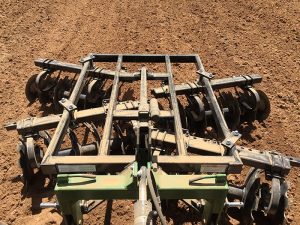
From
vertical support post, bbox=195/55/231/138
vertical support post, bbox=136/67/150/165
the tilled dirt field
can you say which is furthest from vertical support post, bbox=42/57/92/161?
vertical support post, bbox=195/55/231/138

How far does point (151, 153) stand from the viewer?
2898 mm

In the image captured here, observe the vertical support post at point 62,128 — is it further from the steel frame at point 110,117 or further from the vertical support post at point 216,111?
the vertical support post at point 216,111

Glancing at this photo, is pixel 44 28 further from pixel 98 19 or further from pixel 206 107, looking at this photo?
pixel 206 107

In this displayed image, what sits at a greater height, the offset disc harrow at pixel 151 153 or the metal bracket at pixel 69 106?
the metal bracket at pixel 69 106

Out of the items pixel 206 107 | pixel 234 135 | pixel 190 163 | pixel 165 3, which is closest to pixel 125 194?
pixel 190 163

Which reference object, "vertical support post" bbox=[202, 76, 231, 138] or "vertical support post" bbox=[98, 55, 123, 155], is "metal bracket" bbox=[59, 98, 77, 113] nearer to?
"vertical support post" bbox=[98, 55, 123, 155]

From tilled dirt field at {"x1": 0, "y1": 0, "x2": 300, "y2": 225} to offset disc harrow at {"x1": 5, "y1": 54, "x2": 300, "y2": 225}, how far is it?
1.31 feet

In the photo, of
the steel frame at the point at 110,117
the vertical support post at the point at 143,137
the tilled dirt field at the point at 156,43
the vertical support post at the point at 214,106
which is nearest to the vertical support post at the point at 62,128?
the steel frame at the point at 110,117

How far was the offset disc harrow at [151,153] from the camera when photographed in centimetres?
278

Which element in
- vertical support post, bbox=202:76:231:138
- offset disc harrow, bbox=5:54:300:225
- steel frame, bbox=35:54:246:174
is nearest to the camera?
offset disc harrow, bbox=5:54:300:225

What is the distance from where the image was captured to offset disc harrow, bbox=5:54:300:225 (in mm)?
2779

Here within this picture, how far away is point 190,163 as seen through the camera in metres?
3.00

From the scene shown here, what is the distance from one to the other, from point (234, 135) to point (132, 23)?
497 cm

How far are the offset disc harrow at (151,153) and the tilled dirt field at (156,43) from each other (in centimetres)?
40
